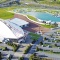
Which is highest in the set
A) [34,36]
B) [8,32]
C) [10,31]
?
[10,31]

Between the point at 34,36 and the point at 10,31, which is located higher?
the point at 10,31

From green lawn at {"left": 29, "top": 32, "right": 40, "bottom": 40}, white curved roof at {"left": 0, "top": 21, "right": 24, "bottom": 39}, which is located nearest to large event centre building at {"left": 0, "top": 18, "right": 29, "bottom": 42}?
white curved roof at {"left": 0, "top": 21, "right": 24, "bottom": 39}

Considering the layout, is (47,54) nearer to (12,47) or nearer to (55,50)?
(55,50)

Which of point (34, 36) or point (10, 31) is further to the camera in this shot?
point (34, 36)

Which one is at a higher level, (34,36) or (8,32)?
(8,32)

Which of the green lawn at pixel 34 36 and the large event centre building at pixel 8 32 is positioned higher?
the large event centre building at pixel 8 32

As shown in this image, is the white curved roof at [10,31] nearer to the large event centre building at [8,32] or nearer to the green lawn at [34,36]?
the large event centre building at [8,32]

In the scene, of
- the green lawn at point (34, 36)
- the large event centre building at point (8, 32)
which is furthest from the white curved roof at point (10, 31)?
the green lawn at point (34, 36)

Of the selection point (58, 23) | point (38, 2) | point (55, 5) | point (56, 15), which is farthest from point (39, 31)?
point (38, 2)

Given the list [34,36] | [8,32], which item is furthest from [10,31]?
[34,36]

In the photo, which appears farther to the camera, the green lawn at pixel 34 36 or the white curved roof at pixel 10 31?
the green lawn at pixel 34 36

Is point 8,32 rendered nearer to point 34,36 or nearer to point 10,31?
point 10,31
